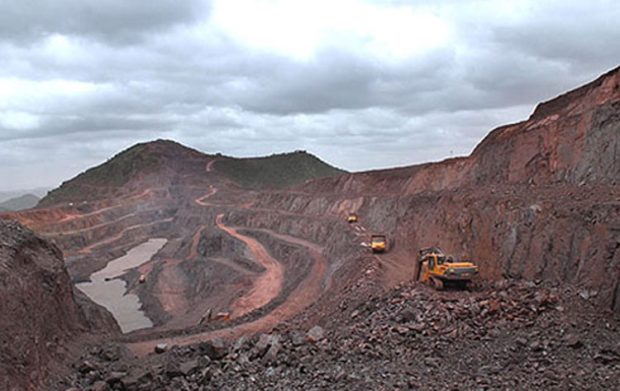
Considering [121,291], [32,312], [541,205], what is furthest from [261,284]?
[541,205]

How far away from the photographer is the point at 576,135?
26.8 meters

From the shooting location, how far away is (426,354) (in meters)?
14.6

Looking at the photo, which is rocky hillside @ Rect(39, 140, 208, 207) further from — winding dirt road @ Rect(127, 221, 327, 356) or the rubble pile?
the rubble pile

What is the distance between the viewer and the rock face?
14.5 meters

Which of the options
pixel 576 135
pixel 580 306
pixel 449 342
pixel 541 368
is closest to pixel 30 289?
pixel 449 342

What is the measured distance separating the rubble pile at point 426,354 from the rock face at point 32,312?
139 cm

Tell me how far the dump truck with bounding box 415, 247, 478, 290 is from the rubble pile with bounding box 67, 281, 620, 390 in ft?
4.32

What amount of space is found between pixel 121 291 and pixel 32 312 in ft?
134

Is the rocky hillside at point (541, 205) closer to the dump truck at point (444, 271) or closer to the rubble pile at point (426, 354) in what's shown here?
the rubble pile at point (426, 354)

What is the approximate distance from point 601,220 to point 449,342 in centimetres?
700

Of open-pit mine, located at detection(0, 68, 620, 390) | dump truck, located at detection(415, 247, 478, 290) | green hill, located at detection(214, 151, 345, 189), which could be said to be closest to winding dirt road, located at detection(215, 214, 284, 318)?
open-pit mine, located at detection(0, 68, 620, 390)

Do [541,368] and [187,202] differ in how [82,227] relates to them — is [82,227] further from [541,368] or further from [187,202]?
[541,368]

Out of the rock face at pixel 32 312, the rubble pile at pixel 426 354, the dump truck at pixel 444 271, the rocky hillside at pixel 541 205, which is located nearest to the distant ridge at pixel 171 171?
the rocky hillside at pixel 541 205

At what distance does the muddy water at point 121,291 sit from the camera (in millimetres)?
43531
